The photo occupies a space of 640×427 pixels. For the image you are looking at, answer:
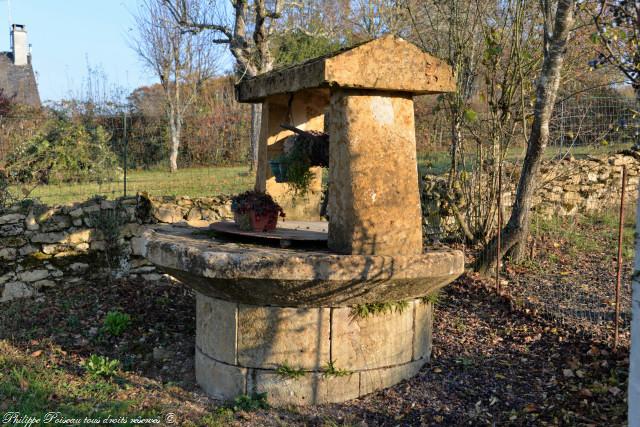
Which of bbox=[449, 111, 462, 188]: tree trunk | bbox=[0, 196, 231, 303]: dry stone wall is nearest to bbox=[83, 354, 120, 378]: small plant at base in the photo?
bbox=[0, 196, 231, 303]: dry stone wall

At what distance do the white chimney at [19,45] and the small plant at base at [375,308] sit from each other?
23434 mm

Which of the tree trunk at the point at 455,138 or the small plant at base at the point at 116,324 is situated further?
the tree trunk at the point at 455,138

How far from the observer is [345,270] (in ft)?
12.7

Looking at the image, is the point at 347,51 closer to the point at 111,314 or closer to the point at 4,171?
the point at 111,314

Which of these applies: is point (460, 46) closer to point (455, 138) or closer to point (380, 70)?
point (455, 138)

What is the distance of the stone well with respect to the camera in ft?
12.9

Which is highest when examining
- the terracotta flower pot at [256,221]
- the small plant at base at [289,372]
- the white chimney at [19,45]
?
the white chimney at [19,45]

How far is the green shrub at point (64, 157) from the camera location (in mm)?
8797

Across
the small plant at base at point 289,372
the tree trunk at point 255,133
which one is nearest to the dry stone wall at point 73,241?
the tree trunk at point 255,133

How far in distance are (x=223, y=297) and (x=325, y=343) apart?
791 mm

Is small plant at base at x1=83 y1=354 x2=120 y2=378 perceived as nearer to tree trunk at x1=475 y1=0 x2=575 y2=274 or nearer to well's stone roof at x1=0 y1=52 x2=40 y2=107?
tree trunk at x1=475 y1=0 x2=575 y2=274

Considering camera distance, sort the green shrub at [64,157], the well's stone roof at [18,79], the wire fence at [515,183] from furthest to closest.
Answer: the well's stone roof at [18,79] < the green shrub at [64,157] < the wire fence at [515,183]

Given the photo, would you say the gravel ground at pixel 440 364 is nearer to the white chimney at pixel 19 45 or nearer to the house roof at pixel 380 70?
the house roof at pixel 380 70

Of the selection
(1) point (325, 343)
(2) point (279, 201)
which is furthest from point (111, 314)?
(1) point (325, 343)
